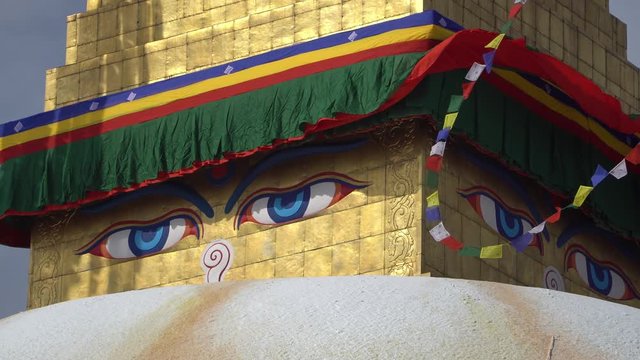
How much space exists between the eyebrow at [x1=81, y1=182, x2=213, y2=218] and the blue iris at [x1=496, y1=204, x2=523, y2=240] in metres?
3.01

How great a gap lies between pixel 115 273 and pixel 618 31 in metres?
6.78

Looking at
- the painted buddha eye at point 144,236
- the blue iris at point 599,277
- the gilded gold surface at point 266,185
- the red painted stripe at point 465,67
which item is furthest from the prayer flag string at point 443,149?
the painted buddha eye at point 144,236

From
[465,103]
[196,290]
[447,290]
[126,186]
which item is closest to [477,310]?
[447,290]

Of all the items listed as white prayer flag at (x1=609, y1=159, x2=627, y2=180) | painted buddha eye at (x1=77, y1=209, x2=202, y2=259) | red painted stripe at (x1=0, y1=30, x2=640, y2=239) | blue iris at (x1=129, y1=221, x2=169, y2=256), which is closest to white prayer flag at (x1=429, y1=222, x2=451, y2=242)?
red painted stripe at (x1=0, y1=30, x2=640, y2=239)

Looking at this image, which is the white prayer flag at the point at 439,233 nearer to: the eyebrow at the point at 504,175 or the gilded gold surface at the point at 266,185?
the gilded gold surface at the point at 266,185

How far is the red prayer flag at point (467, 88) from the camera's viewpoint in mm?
17906

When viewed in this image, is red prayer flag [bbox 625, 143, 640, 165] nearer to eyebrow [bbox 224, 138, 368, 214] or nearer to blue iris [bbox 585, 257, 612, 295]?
blue iris [bbox 585, 257, 612, 295]

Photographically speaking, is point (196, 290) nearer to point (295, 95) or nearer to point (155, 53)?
point (295, 95)

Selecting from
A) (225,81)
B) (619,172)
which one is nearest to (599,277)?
(619,172)

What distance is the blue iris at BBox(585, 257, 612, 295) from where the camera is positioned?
20.9 metres

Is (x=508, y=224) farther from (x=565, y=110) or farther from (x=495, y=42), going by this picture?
(x=495, y=42)

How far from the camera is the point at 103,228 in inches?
814

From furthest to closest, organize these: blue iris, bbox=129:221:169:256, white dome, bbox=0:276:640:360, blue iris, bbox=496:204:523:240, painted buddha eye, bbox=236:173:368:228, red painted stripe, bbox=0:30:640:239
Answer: blue iris, bbox=129:221:169:256
blue iris, bbox=496:204:523:240
painted buddha eye, bbox=236:173:368:228
red painted stripe, bbox=0:30:640:239
white dome, bbox=0:276:640:360

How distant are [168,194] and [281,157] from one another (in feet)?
4.85
